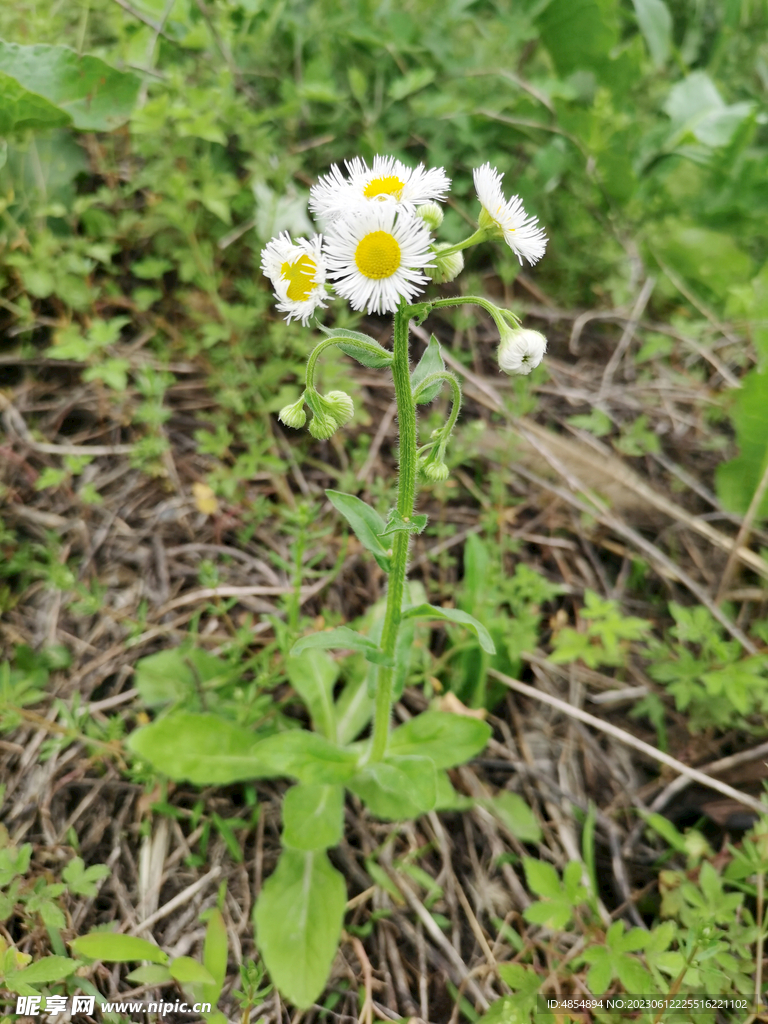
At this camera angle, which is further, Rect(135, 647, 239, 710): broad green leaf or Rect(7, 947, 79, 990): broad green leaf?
Rect(135, 647, 239, 710): broad green leaf

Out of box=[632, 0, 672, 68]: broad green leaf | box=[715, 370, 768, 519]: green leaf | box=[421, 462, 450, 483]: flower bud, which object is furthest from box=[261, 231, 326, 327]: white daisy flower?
box=[632, 0, 672, 68]: broad green leaf

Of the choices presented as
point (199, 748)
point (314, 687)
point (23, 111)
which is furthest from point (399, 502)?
point (23, 111)

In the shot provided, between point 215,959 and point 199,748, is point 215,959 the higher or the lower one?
the lower one

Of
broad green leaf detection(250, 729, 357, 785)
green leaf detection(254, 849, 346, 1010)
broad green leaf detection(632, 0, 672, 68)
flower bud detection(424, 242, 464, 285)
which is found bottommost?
green leaf detection(254, 849, 346, 1010)

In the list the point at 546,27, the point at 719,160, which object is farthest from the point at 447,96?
the point at 719,160

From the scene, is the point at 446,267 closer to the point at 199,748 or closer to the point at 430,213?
the point at 430,213

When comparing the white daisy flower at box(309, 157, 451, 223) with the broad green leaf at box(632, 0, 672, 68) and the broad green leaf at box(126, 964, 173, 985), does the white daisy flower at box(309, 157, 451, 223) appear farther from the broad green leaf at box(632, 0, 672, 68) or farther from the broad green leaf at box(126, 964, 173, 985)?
the broad green leaf at box(632, 0, 672, 68)

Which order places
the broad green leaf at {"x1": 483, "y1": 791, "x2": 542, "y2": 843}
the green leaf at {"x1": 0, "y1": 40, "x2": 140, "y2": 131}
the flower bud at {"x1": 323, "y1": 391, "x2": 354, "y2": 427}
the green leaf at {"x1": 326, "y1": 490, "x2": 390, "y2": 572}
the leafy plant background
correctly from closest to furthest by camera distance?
the flower bud at {"x1": 323, "y1": 391, "x2": 354, "y2": 427} → the green leaf at {"x1": 326, "y1": 490, "x2": 390, "y2": 572} → the leafy plant background → the broad green leaf at {"x1": 483, "y1": 791, "x2": 542, "y2": 843} → the green leaf at {"x1": 0, "y1": 40, "x2": 140, "y2": 131}
